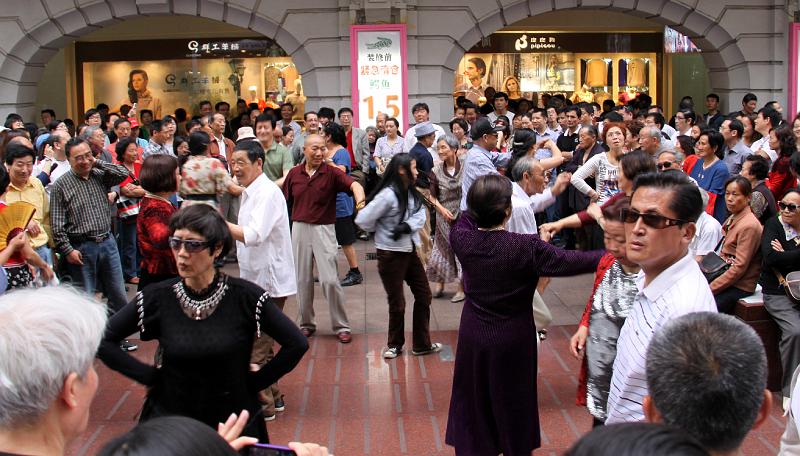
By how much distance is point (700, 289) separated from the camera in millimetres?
3547

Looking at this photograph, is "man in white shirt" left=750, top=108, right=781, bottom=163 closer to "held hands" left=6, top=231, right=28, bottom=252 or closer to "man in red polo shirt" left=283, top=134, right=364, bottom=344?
"man in red polo shirt" left=283, top=134, right=364, bottom=344

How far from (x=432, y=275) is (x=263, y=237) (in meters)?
3.27

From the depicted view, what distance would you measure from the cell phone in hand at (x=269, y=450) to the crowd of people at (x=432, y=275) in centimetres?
3

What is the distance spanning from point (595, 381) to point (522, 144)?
17.1ft

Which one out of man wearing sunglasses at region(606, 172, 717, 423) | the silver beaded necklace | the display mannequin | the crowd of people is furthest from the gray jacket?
the display mannequin

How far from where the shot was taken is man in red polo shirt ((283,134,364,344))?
26.9ft

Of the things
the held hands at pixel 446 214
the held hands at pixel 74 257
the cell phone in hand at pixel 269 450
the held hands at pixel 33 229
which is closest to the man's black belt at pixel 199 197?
the held hands at pixel 33 229

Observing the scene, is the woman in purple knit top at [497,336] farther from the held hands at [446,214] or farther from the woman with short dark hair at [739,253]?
the held hands at [446,214]

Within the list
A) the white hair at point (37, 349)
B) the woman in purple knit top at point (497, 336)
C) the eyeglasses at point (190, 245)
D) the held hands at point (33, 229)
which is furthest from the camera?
the held hands at point (33, 229)

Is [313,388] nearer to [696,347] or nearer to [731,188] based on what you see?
[731,188]

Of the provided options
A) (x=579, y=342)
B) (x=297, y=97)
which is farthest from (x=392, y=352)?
(x=297, y=97)

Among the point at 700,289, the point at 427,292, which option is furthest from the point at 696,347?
the point at 427,292

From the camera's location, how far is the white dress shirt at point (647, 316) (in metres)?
3.50

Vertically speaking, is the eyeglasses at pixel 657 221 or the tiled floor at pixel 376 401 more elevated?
the eyeglasses at pixel 657 221
